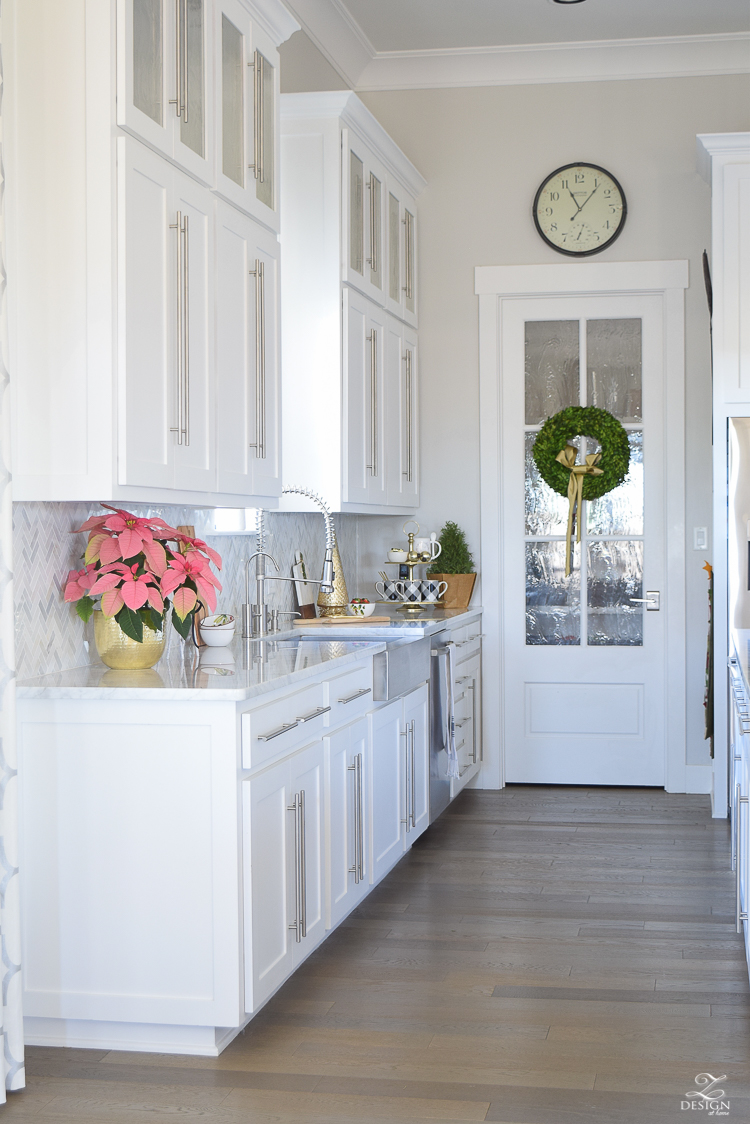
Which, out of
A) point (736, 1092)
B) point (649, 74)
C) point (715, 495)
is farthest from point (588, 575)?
point (736, 1092)

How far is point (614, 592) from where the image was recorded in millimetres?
5449

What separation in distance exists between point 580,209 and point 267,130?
242 cm

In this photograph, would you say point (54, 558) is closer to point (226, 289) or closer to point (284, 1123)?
point (226, 289)

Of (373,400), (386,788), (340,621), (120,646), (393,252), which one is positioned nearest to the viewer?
(120,646)

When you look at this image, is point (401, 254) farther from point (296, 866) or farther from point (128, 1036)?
point (128, 1036)

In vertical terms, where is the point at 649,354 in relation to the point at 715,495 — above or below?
above

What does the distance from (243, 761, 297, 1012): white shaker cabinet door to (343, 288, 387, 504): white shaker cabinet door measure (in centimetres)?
168

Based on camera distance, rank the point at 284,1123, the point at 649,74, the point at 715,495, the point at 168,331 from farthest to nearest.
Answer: the point at 649,74
the point at 715,495
the point at 168,331
the point at 284,1123

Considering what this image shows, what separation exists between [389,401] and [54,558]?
2371mm

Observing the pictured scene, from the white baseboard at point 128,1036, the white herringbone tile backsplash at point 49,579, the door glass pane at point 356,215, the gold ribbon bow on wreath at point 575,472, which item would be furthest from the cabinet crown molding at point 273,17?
the white baseboard at point 128,1036

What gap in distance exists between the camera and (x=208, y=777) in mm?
2521

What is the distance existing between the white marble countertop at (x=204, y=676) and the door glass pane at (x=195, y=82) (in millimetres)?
1274

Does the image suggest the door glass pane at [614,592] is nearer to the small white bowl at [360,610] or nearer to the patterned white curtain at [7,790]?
the small white bowl at [360,610]

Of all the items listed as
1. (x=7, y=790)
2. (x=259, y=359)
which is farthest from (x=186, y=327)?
(x=7, y=790)
